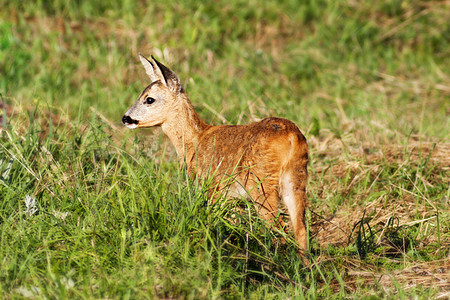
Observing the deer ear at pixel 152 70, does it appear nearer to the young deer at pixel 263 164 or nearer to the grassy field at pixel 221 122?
the young deer at pixel 263 164

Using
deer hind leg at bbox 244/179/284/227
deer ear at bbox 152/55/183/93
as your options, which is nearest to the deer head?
deer ear at bbox 152/55/183/93

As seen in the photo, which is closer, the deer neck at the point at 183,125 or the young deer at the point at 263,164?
the young deer at the point at 263,164

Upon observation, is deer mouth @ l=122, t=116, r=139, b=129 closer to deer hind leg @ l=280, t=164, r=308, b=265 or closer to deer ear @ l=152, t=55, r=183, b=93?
deer ear @ l=152, t=55, r=183, b=93

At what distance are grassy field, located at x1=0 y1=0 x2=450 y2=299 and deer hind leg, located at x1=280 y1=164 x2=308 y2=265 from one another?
111 millimetres

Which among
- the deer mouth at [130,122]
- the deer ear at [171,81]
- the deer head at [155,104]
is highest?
the deer ear at [171,81]

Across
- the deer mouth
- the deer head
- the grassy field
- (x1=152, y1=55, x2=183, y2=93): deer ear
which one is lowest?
the grassy field

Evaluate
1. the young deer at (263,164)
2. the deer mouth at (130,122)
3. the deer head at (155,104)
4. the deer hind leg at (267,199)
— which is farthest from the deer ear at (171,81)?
the deer hind leg at (267,199)

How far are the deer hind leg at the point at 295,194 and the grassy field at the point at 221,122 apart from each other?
11 cm

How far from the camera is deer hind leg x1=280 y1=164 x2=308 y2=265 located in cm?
357

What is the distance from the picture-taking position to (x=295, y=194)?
143 inches

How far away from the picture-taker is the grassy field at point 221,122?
3.22 metres

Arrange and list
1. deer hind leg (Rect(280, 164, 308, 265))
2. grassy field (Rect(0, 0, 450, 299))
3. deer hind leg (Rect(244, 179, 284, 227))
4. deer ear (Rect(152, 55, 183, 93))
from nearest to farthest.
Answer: grassy field (Rect(0, 0, 450, 299)), deer hind leg (Rect(280, 164, 308, 265)), deer hind leg (Rect(244, 179, 284, 227)), deer ear (Rect(152, 55, 183, 93))

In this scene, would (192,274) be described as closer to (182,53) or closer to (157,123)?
(157,123)

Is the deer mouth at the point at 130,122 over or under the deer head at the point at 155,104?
under
